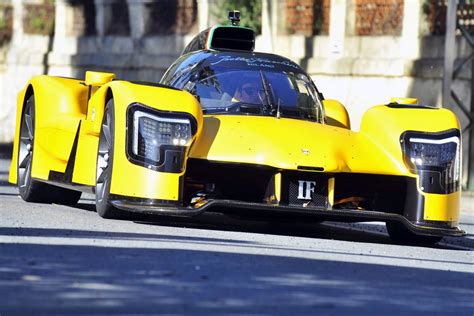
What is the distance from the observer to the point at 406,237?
12445 millimetres

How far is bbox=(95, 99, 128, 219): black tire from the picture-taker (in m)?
11.7

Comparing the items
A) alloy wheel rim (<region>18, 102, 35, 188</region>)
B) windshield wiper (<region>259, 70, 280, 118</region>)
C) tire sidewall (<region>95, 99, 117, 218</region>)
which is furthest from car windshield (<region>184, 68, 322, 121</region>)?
alloy wheel rim (<region>18, 102, 35, 188</region>)

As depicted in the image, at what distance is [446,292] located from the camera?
8.69m

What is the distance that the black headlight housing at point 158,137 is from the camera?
1133 cm

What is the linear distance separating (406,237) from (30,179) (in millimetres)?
3679

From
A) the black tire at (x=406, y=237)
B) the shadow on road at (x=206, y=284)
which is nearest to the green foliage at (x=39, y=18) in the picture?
the black tire at (x=406, y=237)

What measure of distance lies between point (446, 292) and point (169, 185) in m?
3.15

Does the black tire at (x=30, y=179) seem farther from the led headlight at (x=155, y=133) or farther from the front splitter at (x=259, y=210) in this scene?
the led headlight at (x=155, y=133)

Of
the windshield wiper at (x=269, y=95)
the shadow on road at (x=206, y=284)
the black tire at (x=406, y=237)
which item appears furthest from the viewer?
the windshield wiper at (x=269, y=95)

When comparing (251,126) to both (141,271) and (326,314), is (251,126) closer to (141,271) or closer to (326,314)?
(141,271)

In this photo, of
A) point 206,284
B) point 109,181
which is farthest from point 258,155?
point 206,284

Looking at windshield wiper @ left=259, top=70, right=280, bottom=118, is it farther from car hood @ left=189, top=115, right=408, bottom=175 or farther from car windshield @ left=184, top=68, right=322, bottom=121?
car hood @ left=189, top=115, right=408, bottom=175

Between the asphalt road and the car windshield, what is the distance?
3.11ft

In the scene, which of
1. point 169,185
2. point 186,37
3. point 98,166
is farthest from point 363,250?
point 186,37
